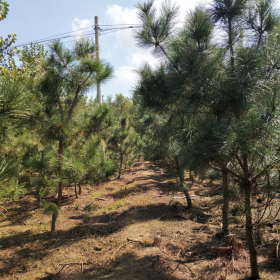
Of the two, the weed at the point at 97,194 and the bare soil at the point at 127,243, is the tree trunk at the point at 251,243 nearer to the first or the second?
the bare soil at the point at 127,243

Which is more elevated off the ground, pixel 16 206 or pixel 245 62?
pixel 245 62

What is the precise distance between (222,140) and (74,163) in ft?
8.71

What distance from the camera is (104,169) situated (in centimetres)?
471

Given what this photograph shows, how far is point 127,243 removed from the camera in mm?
4523

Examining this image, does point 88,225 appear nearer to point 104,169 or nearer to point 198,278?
point 104,169

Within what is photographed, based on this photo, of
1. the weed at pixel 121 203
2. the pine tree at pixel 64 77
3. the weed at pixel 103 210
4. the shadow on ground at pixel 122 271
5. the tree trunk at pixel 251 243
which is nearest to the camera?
the tree trunk at pixel 251 243

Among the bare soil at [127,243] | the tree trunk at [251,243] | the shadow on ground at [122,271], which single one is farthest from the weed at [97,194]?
the tree trunk at [251,243]

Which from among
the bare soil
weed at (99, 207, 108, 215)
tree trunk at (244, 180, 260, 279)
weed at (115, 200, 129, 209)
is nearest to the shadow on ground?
the bare soil

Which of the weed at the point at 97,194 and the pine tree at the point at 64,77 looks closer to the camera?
the pine tree at the point at 64,77

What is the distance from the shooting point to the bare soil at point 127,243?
336 cm

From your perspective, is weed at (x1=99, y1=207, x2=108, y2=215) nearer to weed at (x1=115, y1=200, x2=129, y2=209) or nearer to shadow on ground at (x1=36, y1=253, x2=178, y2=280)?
weed at (x1=115, y1=200, x2=129, y2=209)

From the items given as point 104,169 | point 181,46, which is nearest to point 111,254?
point 104,169

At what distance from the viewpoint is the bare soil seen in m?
3.36

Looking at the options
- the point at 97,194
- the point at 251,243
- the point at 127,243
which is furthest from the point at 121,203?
the point at 251,243
